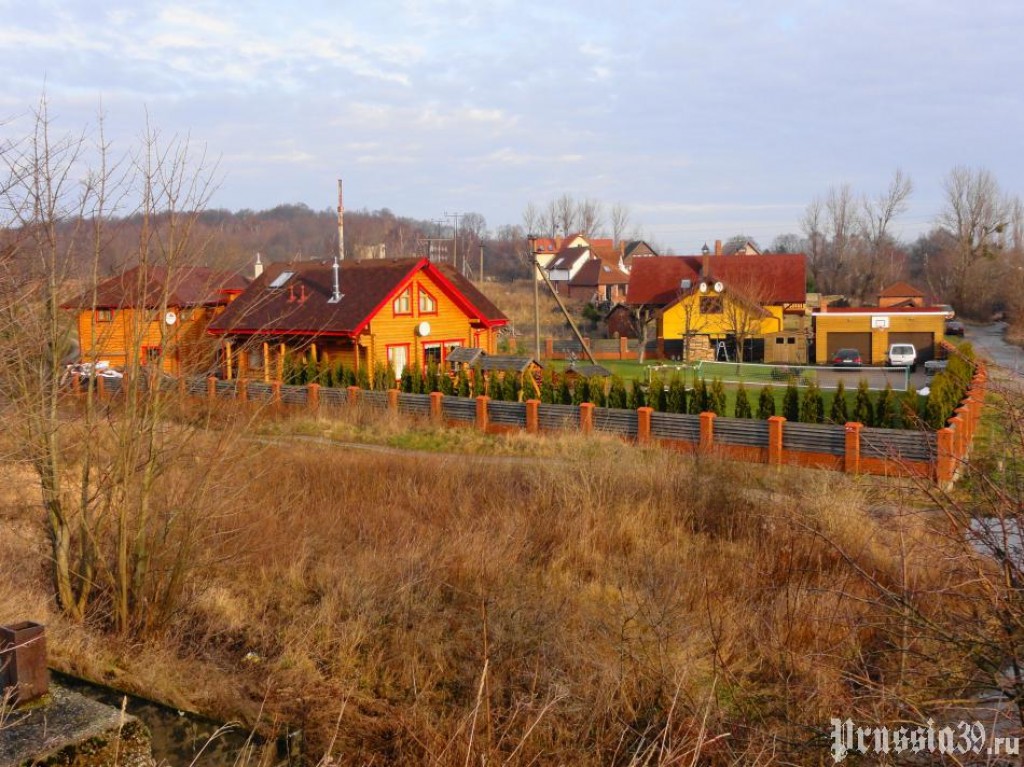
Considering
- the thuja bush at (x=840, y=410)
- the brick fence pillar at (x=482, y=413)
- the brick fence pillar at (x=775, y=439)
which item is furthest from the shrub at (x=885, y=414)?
the brick fence pillar at (x=482, y=413)

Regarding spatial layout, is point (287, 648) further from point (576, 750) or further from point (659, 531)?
point (659, 531)

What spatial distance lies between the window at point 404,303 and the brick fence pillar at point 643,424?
11.9 meters

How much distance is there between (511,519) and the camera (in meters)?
11.0

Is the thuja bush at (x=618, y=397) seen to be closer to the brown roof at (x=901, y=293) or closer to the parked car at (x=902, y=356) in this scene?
the parked car at (x=902, y=356)

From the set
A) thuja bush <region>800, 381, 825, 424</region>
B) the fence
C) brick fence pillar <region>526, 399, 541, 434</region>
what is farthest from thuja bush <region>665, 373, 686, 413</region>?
brick fence pillar <region>526, 399, 541, 434</region>

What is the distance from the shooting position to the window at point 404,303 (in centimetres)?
2861

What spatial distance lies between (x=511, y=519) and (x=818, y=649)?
16.3 feet

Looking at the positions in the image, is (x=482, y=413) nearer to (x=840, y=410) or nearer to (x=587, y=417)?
(x=587, y=417)

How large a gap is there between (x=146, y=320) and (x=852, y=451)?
43.0 ft

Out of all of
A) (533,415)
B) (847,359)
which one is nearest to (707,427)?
(533,415)

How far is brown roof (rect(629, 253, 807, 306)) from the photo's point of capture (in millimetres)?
44406

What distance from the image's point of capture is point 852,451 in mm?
16453

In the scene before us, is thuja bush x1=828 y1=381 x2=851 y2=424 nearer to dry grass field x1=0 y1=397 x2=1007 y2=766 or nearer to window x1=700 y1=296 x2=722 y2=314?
dry grass field x1=0 y1=397 x2=1007 y2=766

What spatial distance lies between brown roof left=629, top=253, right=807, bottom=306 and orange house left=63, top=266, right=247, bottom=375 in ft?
122
